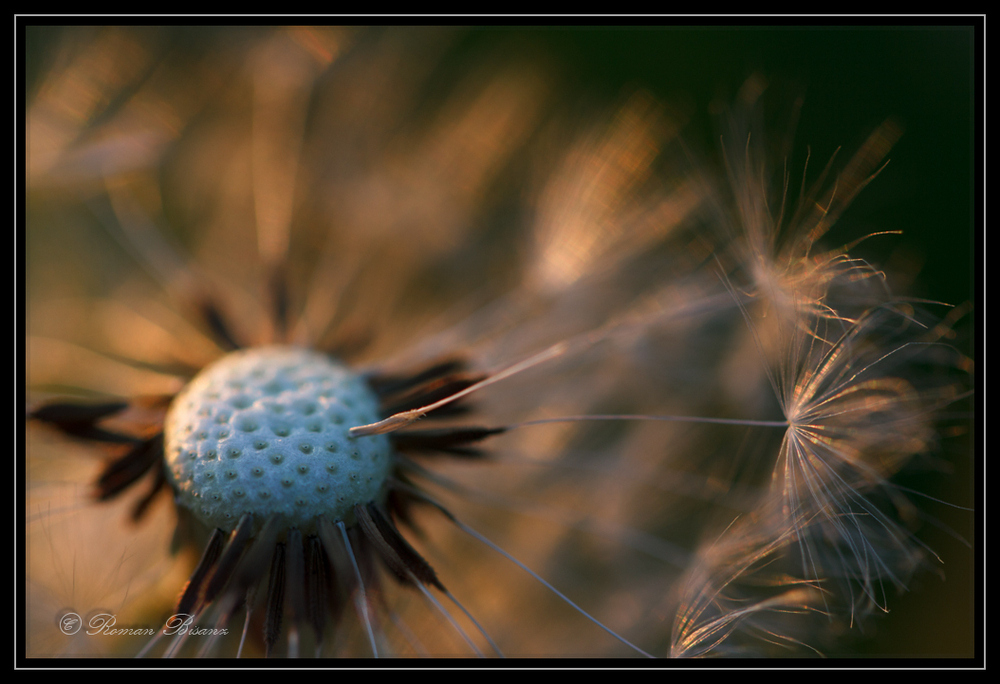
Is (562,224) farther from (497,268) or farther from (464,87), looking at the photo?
(464,87)

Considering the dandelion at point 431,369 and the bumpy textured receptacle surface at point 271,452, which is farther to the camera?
the dandelion at point 431,369

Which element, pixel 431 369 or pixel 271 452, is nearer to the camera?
pixel 271 452

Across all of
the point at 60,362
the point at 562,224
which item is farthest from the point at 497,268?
the point at 60,362

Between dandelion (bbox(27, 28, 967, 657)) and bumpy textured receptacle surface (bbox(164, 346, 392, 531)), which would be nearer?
bumpy textured receptacle surface (bbox(164, 346, 392, 531))

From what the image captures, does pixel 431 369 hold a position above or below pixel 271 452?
above
